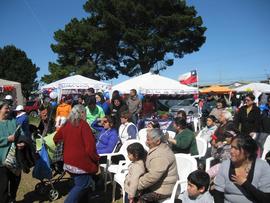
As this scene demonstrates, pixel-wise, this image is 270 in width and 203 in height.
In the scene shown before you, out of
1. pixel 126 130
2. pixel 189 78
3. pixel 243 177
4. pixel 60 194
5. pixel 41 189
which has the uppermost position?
pixel 189 78

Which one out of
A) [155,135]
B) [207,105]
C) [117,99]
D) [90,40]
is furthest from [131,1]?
[155,135]

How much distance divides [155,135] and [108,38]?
26.9 m

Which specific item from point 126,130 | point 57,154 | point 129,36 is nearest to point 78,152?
point 57,154

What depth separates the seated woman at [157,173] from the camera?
363cm

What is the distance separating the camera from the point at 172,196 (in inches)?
149

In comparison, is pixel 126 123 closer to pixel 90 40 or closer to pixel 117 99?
pixel 117 99

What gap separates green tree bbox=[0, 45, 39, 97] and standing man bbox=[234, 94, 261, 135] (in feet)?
133

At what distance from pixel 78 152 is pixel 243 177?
77.8 inches

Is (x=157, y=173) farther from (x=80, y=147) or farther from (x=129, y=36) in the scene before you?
(x=129, y=36)

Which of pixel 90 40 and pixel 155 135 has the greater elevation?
pixel 90 40

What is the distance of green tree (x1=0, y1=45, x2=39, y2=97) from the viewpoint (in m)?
44.5

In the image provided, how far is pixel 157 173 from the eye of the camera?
3605 millimetres

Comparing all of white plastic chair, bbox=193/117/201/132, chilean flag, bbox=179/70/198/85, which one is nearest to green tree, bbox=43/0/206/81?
chilean flag, bbox=179/70/198/85

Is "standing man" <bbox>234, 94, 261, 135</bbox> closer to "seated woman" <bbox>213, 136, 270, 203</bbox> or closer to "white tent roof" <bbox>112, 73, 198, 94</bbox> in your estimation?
"seated woman" <bbox>213, 136, 270, 203</bbox>
